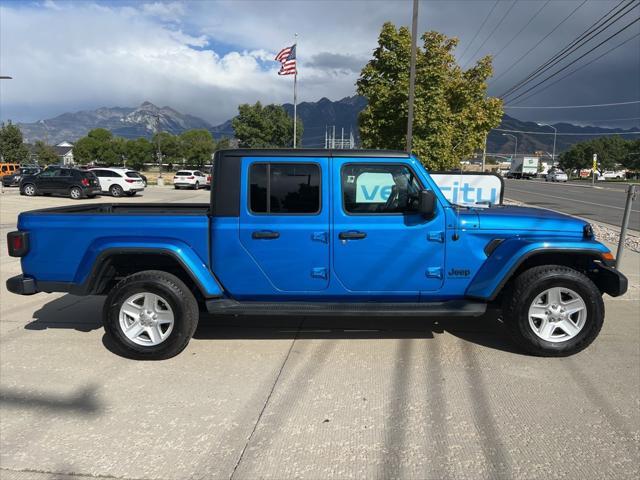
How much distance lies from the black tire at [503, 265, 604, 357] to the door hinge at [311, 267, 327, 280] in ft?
5.42

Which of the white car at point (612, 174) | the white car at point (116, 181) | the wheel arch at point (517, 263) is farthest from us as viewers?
the white car at point (612, 174)

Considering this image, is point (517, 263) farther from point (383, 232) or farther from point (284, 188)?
point (284, 188)

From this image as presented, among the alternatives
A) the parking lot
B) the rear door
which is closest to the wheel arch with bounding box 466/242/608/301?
the parking lot

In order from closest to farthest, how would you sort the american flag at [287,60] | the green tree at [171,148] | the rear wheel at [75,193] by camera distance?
the rear wheel at [75,193]
the american flag at [287,60]
the green tree at [171,148]

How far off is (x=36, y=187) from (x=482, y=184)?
22700 millimetres

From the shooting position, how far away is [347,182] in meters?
4.21

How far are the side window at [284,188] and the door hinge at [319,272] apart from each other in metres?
0.52

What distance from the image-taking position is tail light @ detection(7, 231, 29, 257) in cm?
412

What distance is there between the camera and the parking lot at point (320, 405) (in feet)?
9.03

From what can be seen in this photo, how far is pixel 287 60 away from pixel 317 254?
30624 mm

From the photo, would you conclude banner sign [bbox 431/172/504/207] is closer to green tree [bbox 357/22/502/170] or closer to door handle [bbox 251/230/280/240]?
door handle [bbox 251/230/280/240]

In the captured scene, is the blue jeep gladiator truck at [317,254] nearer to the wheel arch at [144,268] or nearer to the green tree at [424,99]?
the wheel arch at [144,268]

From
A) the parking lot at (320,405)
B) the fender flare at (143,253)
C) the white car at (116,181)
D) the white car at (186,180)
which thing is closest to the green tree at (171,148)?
the white car at (186,180)

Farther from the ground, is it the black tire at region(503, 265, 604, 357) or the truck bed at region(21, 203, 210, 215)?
the truck bed at region(21, 203, 210, 215)
